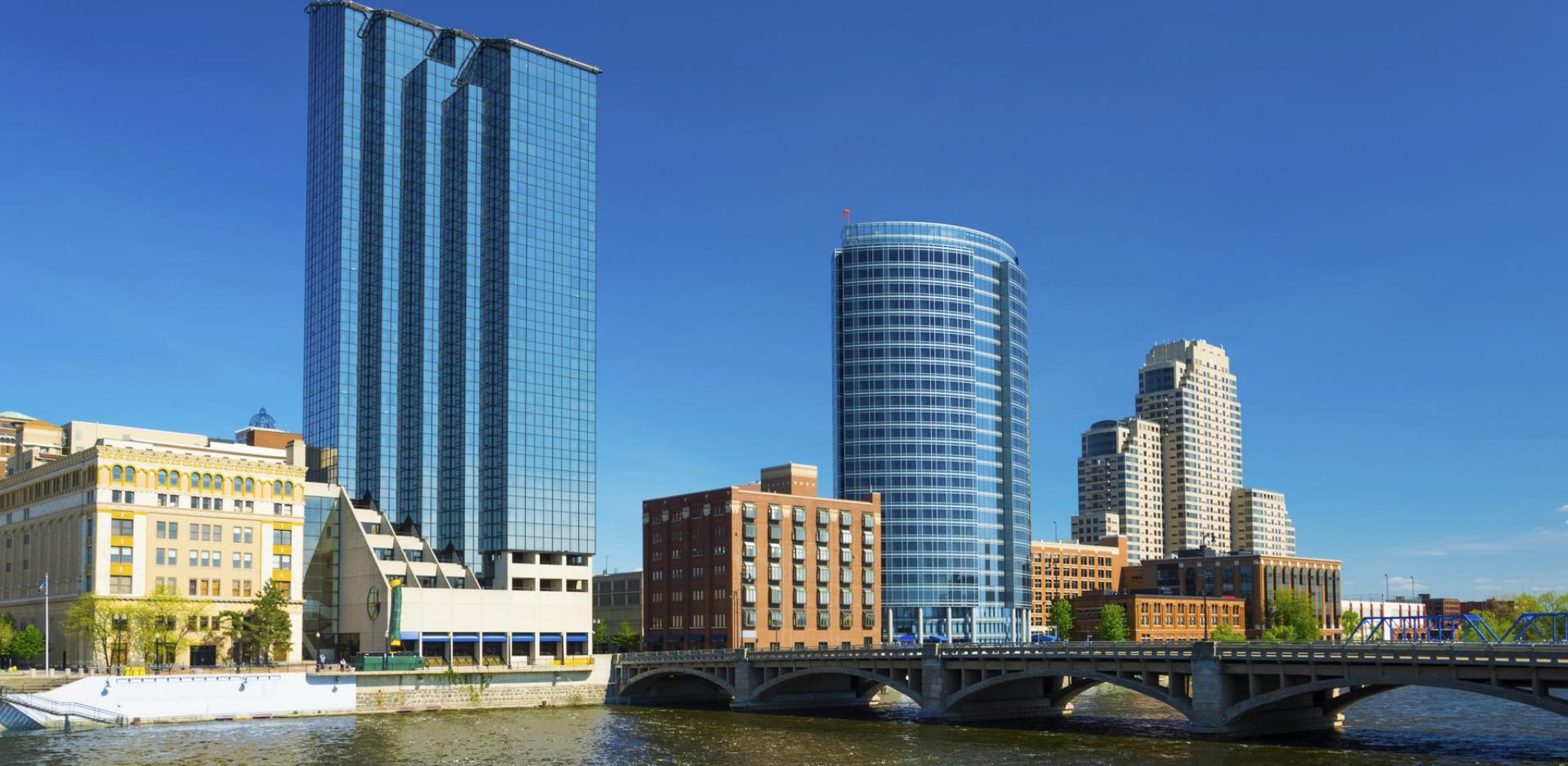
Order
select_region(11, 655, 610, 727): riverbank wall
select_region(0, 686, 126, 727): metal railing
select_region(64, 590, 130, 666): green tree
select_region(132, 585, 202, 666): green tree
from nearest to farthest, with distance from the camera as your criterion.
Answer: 1. select_region(0, 686, 126, 727): metal railing
2. select_region(11, 655, 610, 727): riverbank wall
3. select_region(64, 590, 130, 666): green tree
4. select_region(132, 585, 202, 666): green tree

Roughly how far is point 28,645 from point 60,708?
39.8m

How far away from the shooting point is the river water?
339ft

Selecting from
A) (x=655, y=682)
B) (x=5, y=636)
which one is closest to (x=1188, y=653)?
(x=655, y=682)

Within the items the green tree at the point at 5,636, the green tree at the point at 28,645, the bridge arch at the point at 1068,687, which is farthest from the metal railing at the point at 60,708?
the bridge arch at the point at 1068,687

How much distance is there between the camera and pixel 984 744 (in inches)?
4483

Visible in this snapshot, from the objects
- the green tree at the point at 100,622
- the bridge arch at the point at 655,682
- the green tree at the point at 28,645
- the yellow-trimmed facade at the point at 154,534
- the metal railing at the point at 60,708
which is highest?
the yellow-trimmed facade at the point at 154,534

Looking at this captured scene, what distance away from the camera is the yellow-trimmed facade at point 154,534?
163125 mm

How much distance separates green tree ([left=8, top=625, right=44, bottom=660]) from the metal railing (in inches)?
1313

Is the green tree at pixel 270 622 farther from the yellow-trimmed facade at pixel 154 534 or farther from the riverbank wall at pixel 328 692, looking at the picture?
the riverbank wall at pixel 328 692

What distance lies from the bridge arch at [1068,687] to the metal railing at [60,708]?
76348 millimetres

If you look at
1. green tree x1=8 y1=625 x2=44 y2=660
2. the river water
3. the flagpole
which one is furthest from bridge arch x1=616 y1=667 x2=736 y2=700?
green tree x1=8 y1=625 x2=44 y2=660

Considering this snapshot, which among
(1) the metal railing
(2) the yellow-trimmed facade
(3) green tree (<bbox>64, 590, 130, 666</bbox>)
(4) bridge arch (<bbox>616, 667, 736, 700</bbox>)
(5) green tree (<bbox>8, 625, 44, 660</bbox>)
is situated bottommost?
(4) bridge arch (<bbox>616, 667, 736, 700</bbox>)

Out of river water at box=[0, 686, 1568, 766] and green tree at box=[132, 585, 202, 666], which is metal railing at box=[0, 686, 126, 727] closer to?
river water at box=[0, 686, 1568, 766]

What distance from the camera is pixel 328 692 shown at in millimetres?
148875
